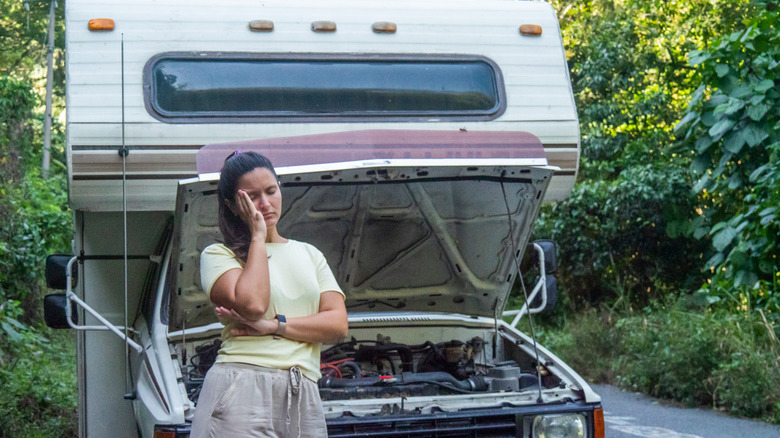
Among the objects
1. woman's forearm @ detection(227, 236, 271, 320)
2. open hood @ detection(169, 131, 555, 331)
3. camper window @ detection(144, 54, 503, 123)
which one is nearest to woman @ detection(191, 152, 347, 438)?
woman's forearm @ detection(227, 236, 271, 320)

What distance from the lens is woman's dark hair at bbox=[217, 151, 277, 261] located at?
10.6ft

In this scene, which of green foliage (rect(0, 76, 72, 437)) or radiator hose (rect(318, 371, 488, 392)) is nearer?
radiator hose (rect(318, 371, 488, 392))

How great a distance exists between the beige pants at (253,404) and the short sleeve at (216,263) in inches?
11.1

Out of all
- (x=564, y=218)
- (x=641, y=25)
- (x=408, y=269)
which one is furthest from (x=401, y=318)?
(x=641, y=25)

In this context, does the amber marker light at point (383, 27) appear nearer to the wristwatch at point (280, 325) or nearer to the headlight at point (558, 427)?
the headlight at point (558, 427)

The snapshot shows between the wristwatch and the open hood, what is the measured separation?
108 centimetres

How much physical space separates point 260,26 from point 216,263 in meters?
2.62

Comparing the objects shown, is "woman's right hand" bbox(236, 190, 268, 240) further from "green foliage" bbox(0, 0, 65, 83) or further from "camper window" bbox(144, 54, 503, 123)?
"green foliage" bbox(0, 0, 65, 83)

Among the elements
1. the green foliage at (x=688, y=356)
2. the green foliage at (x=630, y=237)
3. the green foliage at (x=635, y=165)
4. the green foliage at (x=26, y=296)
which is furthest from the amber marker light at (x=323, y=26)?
the green foliage at (x=630, y=237)

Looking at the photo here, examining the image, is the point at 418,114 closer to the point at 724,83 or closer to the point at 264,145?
the point at 264,145

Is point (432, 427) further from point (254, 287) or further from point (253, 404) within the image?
point (254, 287)

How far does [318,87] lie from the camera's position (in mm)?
5477

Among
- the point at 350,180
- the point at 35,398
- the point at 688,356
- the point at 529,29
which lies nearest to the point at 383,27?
the point at 529,29

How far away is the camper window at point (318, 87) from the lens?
17.3 feet
